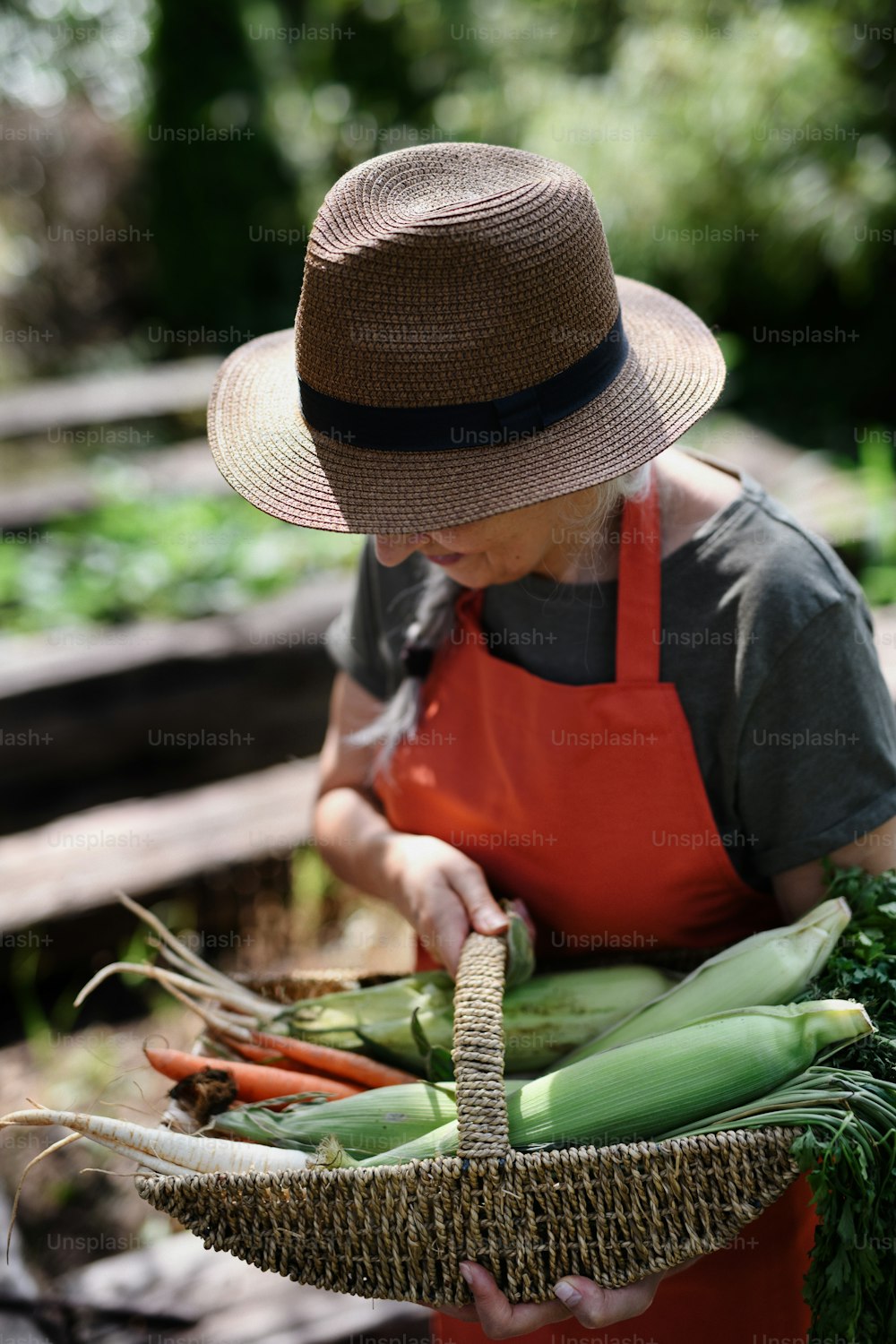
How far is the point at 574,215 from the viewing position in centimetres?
129

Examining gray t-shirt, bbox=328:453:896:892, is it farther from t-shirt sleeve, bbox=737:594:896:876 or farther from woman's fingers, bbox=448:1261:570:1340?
woman's fingers, bbox=448:1261:570:1340

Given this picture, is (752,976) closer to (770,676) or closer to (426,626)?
(770,676)

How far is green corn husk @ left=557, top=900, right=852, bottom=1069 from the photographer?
4.68 feet

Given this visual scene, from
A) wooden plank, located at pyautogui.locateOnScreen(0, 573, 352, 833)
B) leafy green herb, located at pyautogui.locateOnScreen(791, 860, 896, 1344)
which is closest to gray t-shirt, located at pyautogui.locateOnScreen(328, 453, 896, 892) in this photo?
leafy green herb, located at pyautogui.locateOnScreen(791, 860, 896, 1344)

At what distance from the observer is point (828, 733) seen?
1.42m

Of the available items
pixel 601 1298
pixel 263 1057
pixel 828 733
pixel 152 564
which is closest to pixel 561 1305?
pixel 601 1298

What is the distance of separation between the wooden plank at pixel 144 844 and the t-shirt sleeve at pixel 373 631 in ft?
4.66

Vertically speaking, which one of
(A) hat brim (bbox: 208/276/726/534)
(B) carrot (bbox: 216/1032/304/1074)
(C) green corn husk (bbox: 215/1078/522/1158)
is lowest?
(B) carrot (bbox: 216/1032/304/1074)

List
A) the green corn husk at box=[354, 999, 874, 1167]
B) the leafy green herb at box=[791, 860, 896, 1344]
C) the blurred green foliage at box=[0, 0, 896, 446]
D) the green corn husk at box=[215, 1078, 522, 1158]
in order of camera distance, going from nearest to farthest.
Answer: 1. the leafy green herb at box=[791, 860, 896, 1344]
2. the green corn husk at box=[354, 999, 874, 1167]
3. the green corn husk at box=[215, 1078, 522, 1158]
4. the blurred green foliage at box=[0, 0, 896, 446]

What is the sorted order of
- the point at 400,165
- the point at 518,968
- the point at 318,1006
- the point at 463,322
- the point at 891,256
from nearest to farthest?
the point at 463,322 < the point at 400,165 < the point at 518,968 < the point at 318,1006 < the point at 891,256

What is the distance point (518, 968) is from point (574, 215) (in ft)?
3.28

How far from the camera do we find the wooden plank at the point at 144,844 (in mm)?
3123

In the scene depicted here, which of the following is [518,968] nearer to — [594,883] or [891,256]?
[594,883]

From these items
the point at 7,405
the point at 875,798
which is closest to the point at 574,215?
the point at 875,798
